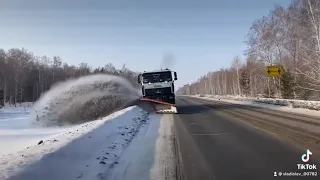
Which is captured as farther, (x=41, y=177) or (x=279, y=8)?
(x=279, y=8)

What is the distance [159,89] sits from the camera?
95.0ft

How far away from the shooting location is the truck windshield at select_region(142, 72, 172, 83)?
29297 mm

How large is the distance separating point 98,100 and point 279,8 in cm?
2794

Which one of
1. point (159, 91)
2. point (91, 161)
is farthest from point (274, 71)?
point (91, 161)

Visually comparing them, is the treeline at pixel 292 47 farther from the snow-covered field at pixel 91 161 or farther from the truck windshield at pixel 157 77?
the snow-covered field at pixel 91 161

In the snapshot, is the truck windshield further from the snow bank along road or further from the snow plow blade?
the snow bank along road

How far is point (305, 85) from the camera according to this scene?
37469 mm

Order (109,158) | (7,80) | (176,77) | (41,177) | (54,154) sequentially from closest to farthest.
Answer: (41,177) → (54,154) → (109,158) → (176,77) → (7,80)

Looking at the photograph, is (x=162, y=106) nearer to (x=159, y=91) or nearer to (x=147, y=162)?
(x=159, y=91)

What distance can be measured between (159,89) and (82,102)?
10.4 meters

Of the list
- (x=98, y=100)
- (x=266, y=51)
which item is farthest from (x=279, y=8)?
(x=98, y=100)

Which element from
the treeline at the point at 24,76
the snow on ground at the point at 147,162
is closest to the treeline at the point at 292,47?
the snow on ground at the point at 147,162

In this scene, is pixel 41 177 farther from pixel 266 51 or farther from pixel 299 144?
pixel 266 51

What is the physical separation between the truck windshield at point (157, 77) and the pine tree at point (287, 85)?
19741mm
